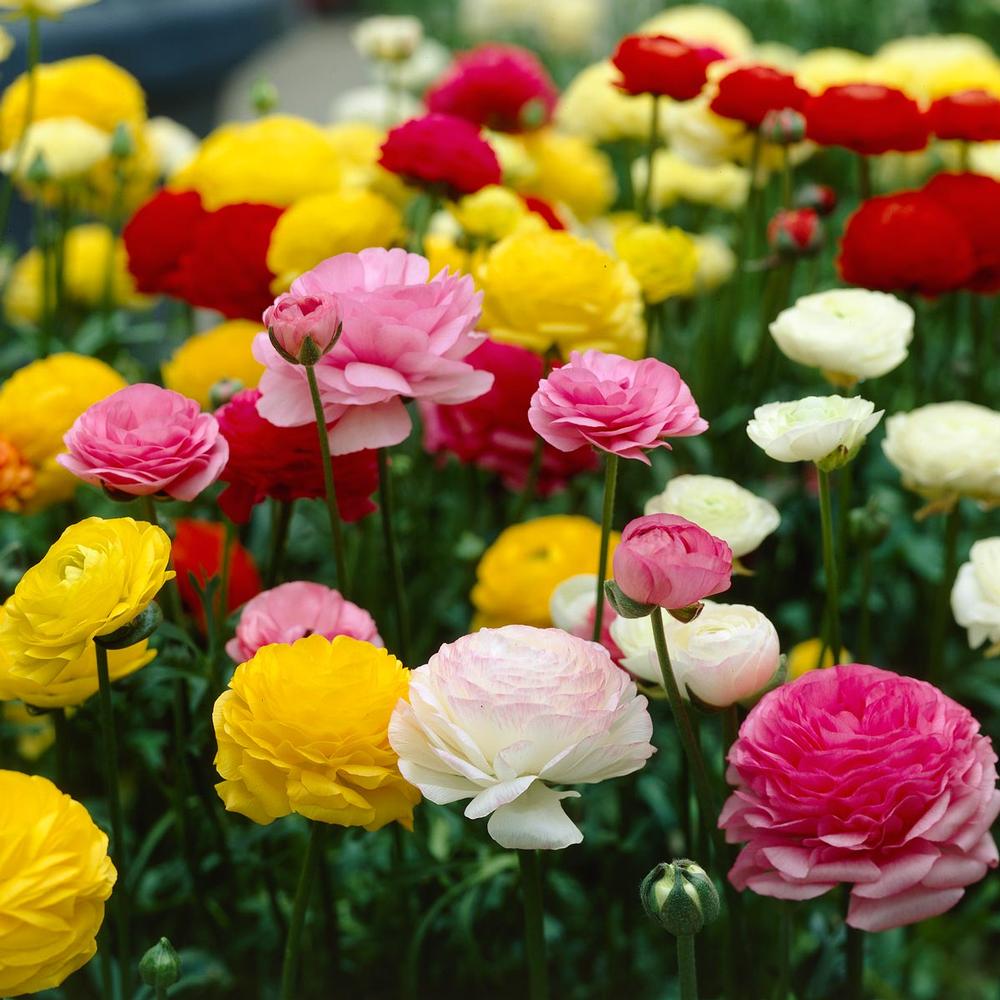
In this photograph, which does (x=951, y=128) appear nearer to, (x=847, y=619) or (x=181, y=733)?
(x=847, y=619)

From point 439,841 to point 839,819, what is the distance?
42 cm

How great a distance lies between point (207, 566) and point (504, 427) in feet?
0.80

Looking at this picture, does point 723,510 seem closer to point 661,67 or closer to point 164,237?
point 661,67

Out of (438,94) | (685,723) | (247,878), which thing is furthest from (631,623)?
(438,94)

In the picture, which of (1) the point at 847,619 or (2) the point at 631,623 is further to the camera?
(1) the point at 847,619

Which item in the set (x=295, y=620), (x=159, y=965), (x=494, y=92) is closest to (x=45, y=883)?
(x=159, y=965)

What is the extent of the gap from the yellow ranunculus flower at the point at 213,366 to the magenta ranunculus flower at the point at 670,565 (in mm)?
509

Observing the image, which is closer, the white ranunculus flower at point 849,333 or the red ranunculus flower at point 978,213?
the white ranunculus flower at point 849,333

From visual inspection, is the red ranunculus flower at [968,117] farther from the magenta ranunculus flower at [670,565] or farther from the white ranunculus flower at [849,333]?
the magenta ranunculus flower at [670,565]

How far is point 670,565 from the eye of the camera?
57 centimetres

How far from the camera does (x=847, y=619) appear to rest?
1326 millimetres

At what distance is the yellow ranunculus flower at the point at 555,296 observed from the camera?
2.99 ft

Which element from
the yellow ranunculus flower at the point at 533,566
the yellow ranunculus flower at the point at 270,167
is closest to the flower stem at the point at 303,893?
the yellow ranunculus flower at the point at 533,566

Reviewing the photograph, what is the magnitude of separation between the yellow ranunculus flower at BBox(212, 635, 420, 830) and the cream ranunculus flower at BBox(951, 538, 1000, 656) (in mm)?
334
